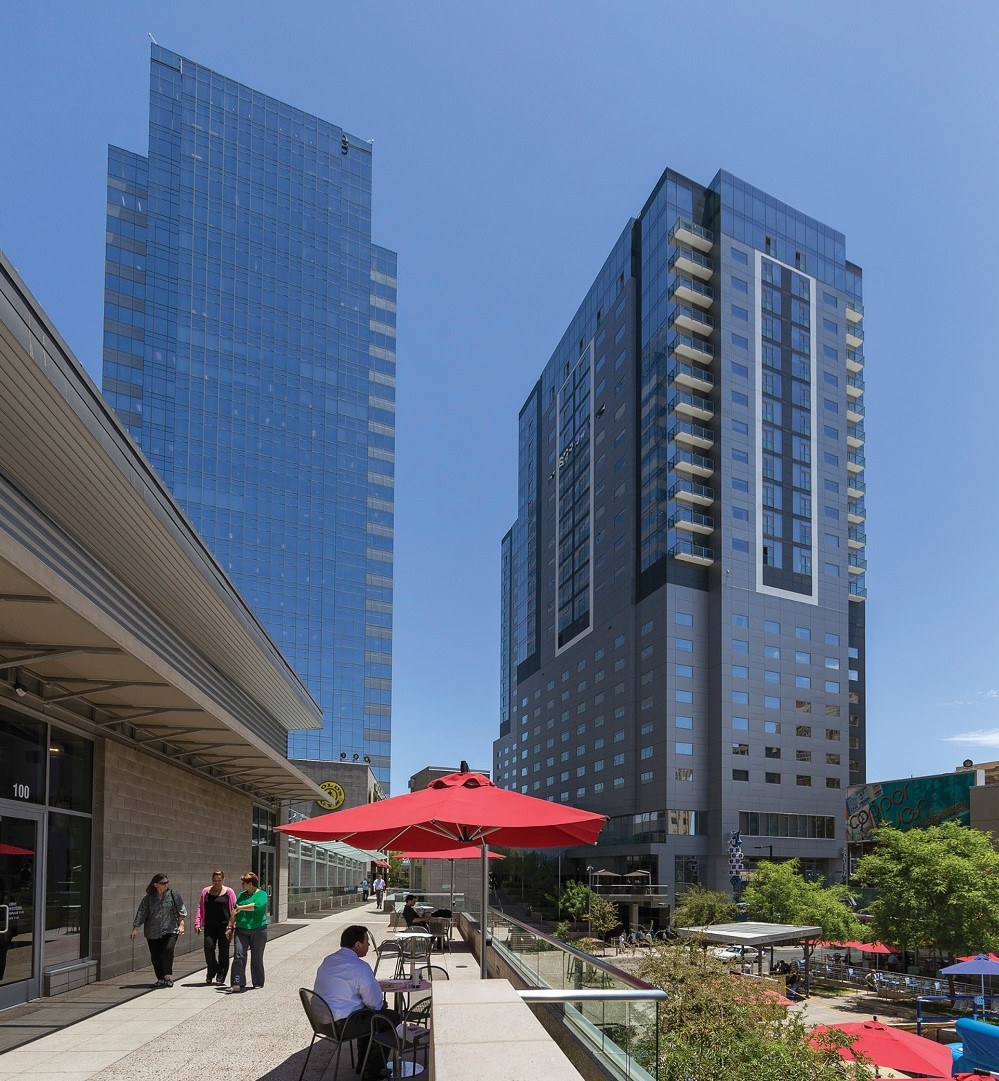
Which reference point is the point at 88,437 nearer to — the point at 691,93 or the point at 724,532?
the point at 691,93

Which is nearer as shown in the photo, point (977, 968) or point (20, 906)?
point (20, 906)

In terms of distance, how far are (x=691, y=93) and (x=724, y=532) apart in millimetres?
37188

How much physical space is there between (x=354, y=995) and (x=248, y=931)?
19.6 ft

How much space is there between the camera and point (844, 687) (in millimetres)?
85688

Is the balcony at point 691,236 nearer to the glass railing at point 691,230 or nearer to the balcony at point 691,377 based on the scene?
the glass railing at point 691,230

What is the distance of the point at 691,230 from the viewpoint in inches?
3349

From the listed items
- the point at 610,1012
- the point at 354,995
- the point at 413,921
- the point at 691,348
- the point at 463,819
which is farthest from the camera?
the point at 691,348

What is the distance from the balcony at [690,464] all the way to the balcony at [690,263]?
631 inches

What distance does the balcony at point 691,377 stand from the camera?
3231 inches

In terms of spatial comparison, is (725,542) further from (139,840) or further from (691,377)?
(139,840)

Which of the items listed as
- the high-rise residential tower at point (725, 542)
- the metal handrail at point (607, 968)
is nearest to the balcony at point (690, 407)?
the high-rise residential tower at point (725, 542)

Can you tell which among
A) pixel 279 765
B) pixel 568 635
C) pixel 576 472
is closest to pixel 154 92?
pixel 576 472

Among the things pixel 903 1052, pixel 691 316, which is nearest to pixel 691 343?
pixel 691 316

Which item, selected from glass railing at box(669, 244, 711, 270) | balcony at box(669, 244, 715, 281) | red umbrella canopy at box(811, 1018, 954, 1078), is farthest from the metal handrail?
glass railing at box(669, 244, 711, 270)
